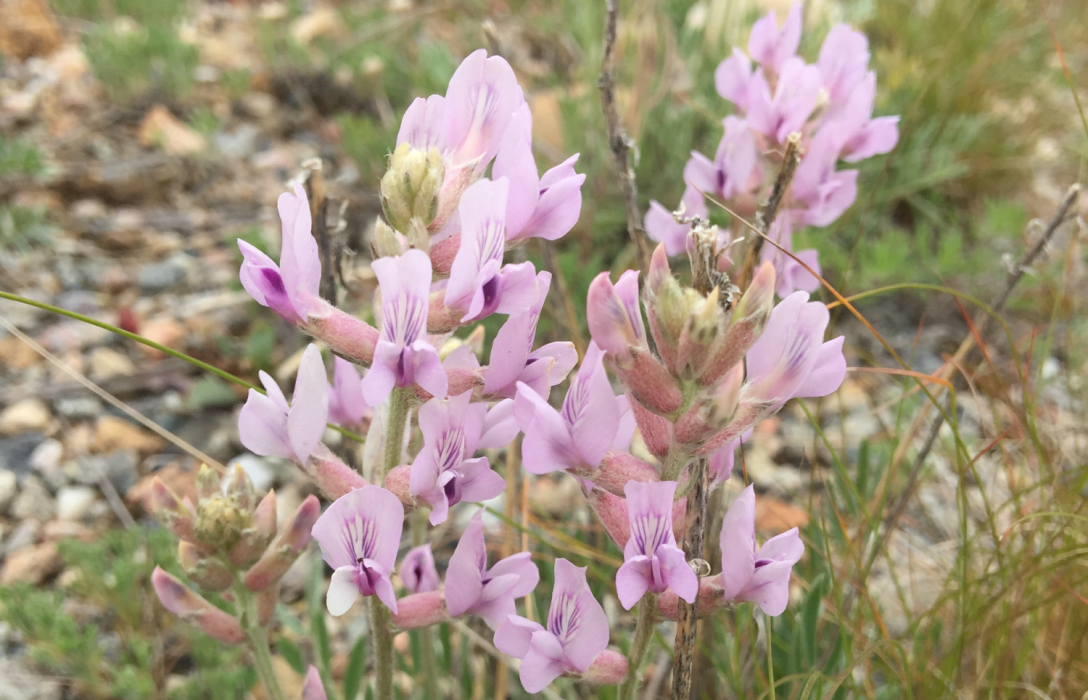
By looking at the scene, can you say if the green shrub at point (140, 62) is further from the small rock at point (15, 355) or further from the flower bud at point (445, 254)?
the flower bud at point (445, 254)

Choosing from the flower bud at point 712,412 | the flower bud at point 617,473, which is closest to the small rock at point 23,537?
the flower bud at point 617,473

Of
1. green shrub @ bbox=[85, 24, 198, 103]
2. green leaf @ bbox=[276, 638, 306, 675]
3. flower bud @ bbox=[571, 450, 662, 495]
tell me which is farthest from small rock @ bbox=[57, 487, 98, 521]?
green shrub @ bbox=[85, 24, 198, 103]

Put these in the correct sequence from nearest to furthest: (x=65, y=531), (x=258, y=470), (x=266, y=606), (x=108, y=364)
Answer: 1. (x=266, y=606)
2. (x=65, y=531)
3. (x=258, y=470)
4. (x=108, y=364)

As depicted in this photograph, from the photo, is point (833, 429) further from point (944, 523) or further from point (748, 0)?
point (748, 0)

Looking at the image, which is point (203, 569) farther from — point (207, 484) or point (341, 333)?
point (341, 333)

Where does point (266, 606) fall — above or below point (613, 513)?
below

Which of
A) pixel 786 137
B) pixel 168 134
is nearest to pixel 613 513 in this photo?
pixel 786 137

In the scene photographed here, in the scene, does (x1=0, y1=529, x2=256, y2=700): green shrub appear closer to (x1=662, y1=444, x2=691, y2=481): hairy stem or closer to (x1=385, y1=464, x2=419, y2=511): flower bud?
(x1=385, y1=464, x2=419, y2=511): flower bud
